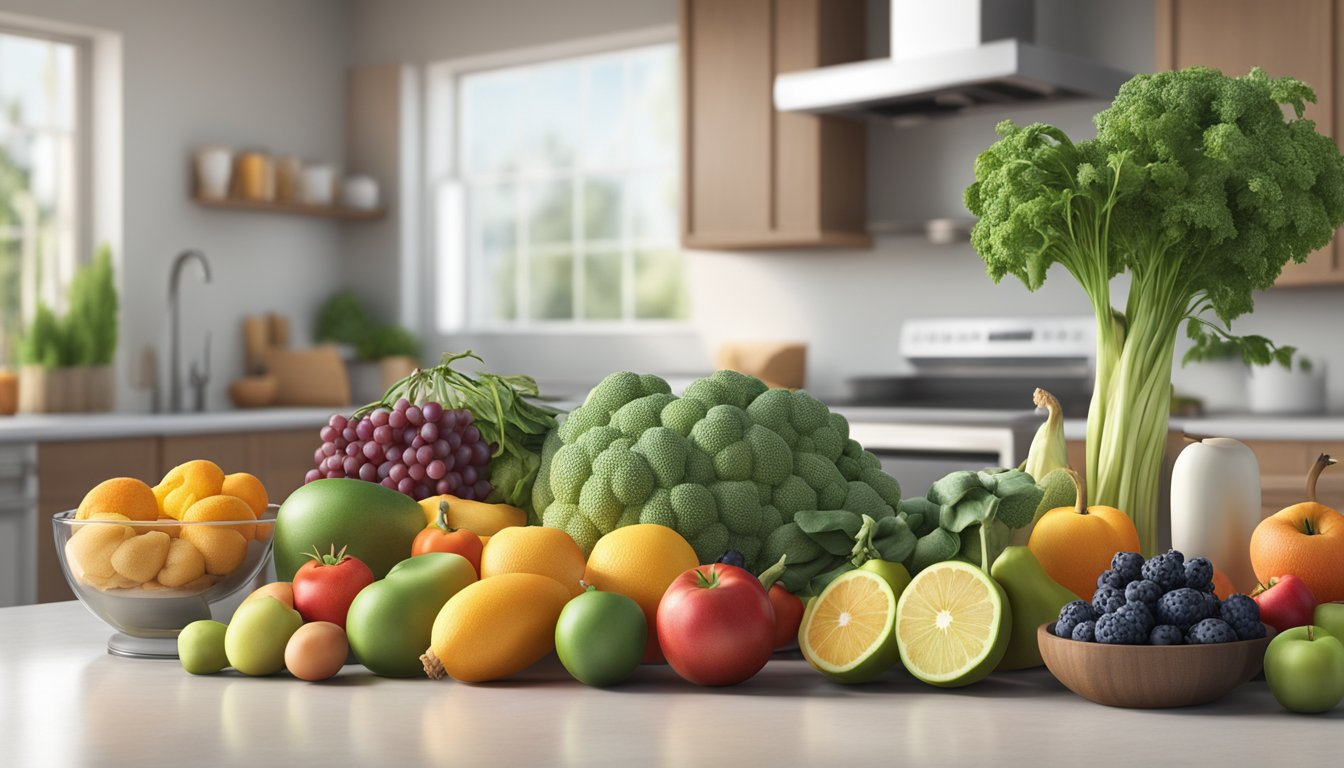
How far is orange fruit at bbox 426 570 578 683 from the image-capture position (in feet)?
3.30

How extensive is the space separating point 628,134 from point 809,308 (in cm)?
111

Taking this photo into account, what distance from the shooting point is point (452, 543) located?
1131 mm

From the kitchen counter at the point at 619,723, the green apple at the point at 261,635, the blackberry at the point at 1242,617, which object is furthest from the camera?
the green apple at the point at 261,635

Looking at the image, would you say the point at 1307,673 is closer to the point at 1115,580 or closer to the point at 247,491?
the point at 1115,580

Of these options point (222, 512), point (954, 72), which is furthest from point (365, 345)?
point (222, 512)

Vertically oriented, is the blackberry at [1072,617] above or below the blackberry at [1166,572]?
below

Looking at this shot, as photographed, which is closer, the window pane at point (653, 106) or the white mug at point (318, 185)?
the window pane at point (653, 106)

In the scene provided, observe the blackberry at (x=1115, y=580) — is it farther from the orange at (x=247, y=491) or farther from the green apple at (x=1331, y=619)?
the orange at (x=247, y=491)

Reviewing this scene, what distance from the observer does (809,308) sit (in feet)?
16.3

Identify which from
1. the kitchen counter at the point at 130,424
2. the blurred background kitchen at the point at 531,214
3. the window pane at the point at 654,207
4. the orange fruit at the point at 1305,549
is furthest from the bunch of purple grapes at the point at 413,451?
the window pane at the point at 654,207

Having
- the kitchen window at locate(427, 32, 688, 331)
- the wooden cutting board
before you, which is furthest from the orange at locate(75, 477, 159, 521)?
the wooden cutting board

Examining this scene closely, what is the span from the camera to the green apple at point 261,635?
1044mm

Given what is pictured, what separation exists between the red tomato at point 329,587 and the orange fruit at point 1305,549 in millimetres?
708

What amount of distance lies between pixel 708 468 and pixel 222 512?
1.32 feet
